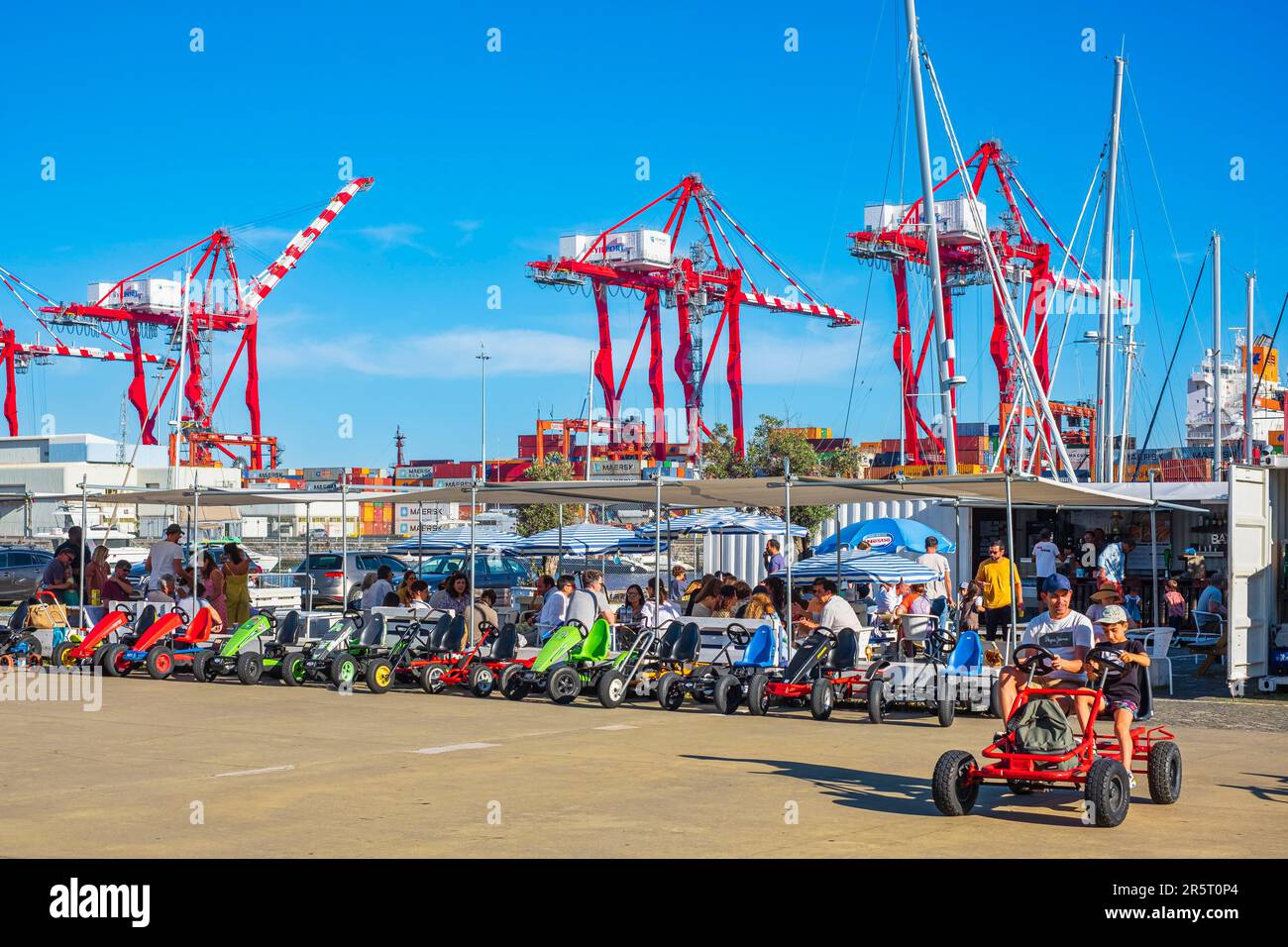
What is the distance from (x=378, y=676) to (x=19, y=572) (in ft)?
73.2

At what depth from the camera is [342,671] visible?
16547mm

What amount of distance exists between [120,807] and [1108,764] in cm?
570

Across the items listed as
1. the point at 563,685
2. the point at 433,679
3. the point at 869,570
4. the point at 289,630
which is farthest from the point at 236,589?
the point at 869,570

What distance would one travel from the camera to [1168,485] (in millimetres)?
25562

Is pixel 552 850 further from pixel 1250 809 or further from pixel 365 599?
pixel 365 599

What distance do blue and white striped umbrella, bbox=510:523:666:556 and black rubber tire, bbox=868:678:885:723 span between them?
41.3 ft

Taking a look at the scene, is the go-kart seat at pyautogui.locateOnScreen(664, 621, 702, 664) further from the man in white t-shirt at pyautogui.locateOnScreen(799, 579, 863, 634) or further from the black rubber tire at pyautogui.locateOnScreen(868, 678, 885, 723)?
the black rubber tire at pyautogui.locateOnScreen(868, 678, 885, 723)

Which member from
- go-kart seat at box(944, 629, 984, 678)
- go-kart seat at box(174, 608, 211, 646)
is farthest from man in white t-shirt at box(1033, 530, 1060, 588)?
go-kart seat at box(174, 608, 211, 646)

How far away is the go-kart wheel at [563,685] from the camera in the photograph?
14984mm

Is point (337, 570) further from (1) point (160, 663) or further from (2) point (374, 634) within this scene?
(2) point (374, 634)

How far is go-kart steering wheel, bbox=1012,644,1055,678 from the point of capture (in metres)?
9.17
